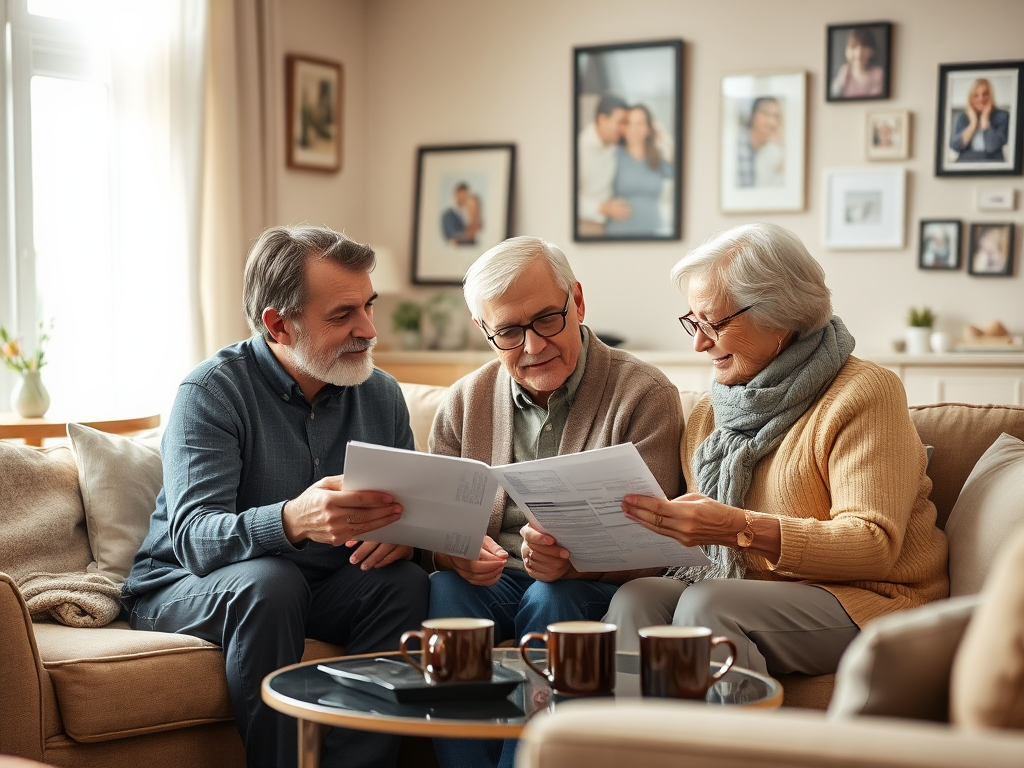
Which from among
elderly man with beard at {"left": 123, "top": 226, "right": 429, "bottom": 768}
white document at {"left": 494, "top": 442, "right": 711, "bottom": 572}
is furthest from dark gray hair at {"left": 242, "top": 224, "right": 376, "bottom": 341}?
white document at {"left": 494, "top": 442, "right": 711, "bottom": 572}

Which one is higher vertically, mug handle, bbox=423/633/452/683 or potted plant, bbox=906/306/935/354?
potted plant, bbox=906/306/935/354

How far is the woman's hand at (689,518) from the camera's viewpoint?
5.86ft

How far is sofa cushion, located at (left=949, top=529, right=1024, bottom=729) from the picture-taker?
0.89 metres

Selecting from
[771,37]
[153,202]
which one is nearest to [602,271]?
[771,37]

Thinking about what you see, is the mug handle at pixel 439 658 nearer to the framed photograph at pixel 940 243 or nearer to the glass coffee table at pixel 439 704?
the glass coffee table at pixel 439 704

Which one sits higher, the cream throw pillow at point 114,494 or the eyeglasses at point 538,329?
the eyeglasses at point 538,329

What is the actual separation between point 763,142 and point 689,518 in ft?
12.2

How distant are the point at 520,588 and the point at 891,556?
73 centimetres

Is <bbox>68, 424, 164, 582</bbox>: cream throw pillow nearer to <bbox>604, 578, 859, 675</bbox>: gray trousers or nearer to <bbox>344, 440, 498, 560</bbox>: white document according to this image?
<bbox>344, 440, 498, 560</bbox>: white document

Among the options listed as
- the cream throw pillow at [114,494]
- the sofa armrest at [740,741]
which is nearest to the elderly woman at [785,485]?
the sofa armrest at [740,741]

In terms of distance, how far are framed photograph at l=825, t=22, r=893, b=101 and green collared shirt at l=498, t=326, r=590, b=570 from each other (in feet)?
10.5

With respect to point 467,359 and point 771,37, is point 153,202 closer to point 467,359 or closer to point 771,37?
point 467,359

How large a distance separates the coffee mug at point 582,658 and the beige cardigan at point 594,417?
0.79 m

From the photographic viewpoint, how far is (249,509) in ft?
6.99
